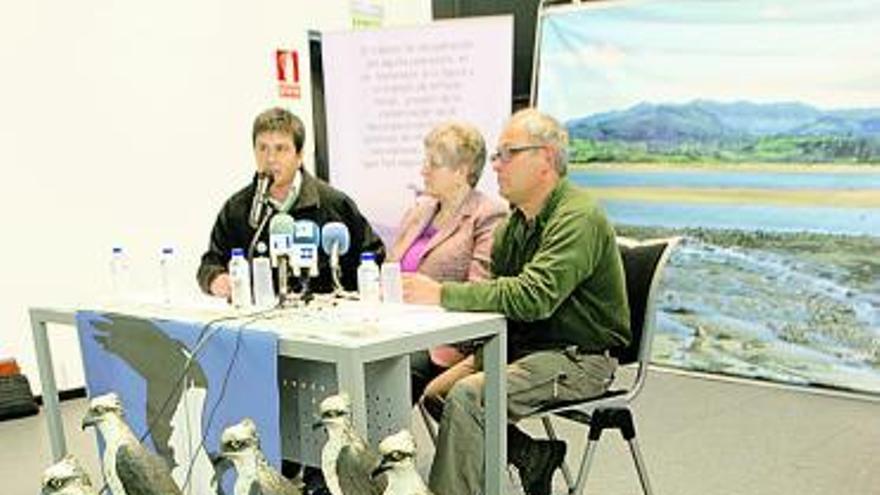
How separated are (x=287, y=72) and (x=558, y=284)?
302cm

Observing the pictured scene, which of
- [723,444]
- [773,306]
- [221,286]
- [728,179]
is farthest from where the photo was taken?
[728,179]

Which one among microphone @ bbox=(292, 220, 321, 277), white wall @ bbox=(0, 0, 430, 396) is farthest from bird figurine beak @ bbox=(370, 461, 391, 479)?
white wall @ bbox=(0, 0, 430, 396)

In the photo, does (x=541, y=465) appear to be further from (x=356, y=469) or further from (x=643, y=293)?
(x=356, y=469)

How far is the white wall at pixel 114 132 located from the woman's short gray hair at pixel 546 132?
2.14 metres

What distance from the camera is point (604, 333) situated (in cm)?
244

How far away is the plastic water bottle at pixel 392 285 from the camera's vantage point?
2408 mm

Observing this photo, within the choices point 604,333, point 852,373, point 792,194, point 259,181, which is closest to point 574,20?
point 792,194

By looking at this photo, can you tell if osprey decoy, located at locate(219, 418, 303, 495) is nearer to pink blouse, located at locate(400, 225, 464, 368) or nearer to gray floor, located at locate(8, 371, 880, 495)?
pink blouse, located at locate(400, 225, 464, 368)

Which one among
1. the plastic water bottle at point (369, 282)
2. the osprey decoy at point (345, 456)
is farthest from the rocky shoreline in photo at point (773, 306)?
the osprey decoy at point (345, 456)

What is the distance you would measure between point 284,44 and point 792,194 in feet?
8.19

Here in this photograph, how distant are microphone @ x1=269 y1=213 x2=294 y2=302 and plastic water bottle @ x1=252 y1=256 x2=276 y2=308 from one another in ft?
0.10

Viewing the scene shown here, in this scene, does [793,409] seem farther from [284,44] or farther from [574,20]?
[284,44]

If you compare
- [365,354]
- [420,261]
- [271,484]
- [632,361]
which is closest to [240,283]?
[420,261]

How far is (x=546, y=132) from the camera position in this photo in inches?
95.6
